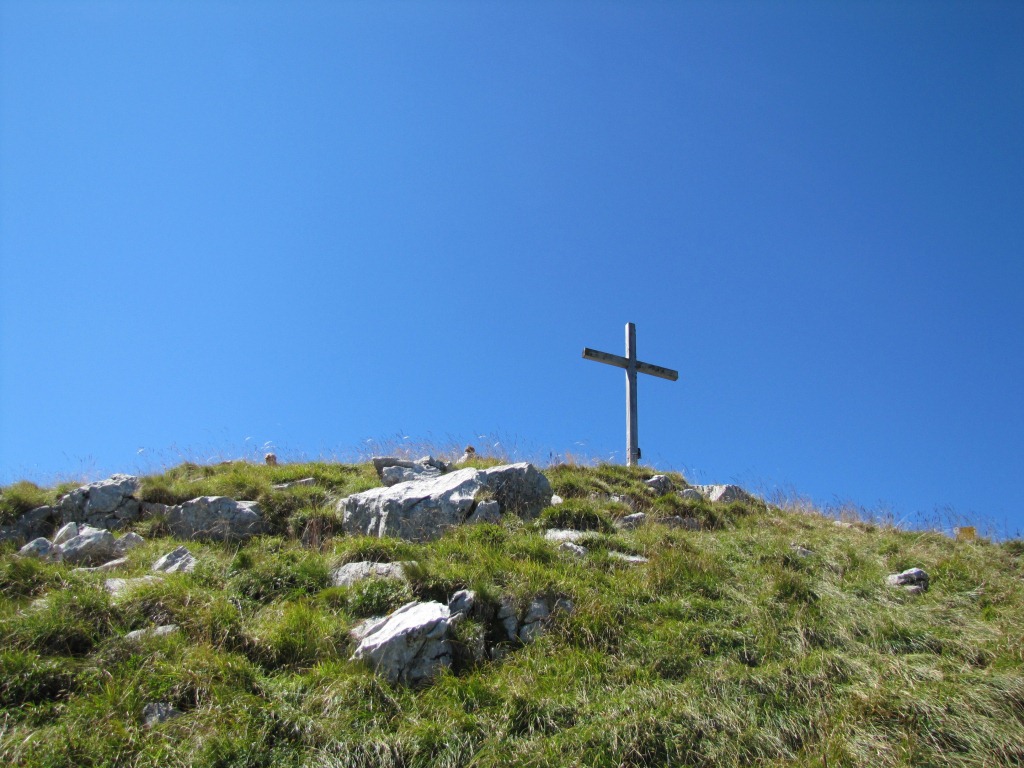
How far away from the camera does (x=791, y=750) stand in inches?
243

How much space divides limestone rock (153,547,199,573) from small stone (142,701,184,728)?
2.66 metres

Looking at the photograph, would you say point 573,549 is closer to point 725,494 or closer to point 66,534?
point 725,494

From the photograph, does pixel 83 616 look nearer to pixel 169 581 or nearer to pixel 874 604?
pixel 169 581

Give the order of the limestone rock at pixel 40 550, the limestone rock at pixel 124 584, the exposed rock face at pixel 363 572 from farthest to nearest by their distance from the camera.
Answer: the limestone rock at pixel 40 550 → the exposed rock face at pixel 363 572 → the limestone rock at pixel 124 584

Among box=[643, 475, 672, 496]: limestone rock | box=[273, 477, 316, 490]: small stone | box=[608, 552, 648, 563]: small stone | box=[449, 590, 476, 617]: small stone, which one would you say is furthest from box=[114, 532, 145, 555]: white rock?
box=[643, 475, 672, 496]: limestone rock

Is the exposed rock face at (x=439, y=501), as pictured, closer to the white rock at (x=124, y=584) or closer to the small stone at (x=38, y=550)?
the white rock at (x=124, y=584)

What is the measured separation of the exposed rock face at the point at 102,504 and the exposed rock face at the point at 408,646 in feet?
20.8

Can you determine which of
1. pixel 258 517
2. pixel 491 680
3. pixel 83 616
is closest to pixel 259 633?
pixel 83 616

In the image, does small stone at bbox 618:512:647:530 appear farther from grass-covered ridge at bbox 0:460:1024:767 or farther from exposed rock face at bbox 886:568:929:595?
exposed rock face at bbox 886:568:929:595

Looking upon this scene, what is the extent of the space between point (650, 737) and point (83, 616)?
5.93 meters

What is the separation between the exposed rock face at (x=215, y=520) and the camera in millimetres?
10695

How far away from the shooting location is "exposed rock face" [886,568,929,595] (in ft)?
30.5

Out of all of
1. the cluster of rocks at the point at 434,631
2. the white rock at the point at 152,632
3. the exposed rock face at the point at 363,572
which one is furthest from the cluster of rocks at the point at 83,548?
the cluster of rocks at the point at 434,631

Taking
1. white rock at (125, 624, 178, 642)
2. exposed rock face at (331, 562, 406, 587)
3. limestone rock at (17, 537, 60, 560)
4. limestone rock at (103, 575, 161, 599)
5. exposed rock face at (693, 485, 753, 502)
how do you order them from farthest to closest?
exposed rock face at (693, 485, 753, 502)
limestone rock at (17, 537, 60, 560)
exposed rock face at (331, 562, 406, 587)
limestone rock at (103, 575, 161, 599)
white rock at (125, 624, 178, 642)
